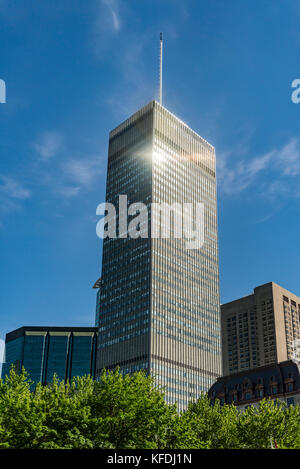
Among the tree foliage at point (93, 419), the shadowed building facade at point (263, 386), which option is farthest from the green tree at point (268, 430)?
the shadowed building facade at point (263, 386)

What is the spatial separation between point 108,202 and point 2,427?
5661 inches

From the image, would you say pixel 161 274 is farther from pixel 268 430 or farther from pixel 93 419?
pixel 93 419

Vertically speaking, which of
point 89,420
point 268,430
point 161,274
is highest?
point 161,274

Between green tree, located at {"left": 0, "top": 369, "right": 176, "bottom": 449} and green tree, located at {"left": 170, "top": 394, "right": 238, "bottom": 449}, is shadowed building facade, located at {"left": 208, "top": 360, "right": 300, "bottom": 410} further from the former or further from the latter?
green tree, located at {"left": 0, "top": 369, "right": 176, "bottom": 449}

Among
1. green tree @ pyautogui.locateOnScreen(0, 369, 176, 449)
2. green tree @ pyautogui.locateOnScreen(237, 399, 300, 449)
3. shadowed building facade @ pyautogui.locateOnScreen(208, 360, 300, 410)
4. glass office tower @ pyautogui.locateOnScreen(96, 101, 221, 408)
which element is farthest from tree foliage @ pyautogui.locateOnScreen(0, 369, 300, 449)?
glass office tower @ pyautogui.locateOnScreen(96, 101, 221, 408)

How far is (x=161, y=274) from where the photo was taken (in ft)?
542

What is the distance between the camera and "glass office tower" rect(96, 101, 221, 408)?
520 ft

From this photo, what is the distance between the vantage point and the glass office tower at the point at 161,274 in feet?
520

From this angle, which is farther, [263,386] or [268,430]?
[263,386]

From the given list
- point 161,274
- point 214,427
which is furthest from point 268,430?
point 161,274

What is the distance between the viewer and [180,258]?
174 m
